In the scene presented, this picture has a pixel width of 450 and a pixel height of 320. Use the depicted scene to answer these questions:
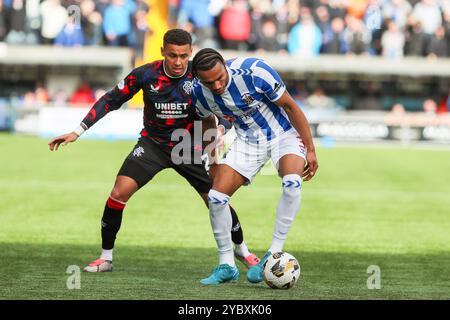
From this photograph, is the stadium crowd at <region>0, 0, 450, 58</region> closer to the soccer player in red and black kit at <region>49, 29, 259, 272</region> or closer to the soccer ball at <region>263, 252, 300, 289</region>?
the soccer player in red and black kit at <region>49, 29, 259, 272</region>

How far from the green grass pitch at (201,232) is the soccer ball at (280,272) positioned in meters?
0.10

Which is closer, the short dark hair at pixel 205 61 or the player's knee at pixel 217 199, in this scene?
the short dark hair at pixel 205 61

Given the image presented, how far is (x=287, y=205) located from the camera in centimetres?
826

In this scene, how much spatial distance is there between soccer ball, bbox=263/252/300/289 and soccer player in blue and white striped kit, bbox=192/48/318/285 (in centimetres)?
15

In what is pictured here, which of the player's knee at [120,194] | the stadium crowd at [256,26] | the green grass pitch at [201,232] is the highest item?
the stadium crowd at [256,26]

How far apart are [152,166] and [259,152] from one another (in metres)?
1.11

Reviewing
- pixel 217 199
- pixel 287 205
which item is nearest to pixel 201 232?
pixel 217 199

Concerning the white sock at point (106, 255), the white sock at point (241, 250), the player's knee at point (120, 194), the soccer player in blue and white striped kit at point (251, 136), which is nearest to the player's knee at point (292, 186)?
the soccer player in blue and white striped kit at point (251, 136)

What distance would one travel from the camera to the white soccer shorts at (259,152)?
8484mm

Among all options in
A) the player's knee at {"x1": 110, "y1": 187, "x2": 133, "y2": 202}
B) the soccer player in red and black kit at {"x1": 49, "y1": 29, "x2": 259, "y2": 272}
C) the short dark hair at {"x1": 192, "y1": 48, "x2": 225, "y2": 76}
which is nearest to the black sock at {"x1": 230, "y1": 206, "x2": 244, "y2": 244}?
the soccer player in red and black kit at {"x1": 49, "y1": 29, "x2": 259, "y2": 272}

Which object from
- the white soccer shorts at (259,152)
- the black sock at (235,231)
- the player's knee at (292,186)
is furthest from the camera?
the black sock at (235,231)

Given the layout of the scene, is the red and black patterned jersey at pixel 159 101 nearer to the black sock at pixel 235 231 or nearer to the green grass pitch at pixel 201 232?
the black sock at pixel 235 231

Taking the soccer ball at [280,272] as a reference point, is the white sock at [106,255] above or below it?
below

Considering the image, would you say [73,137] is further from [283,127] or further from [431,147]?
[431,147]
